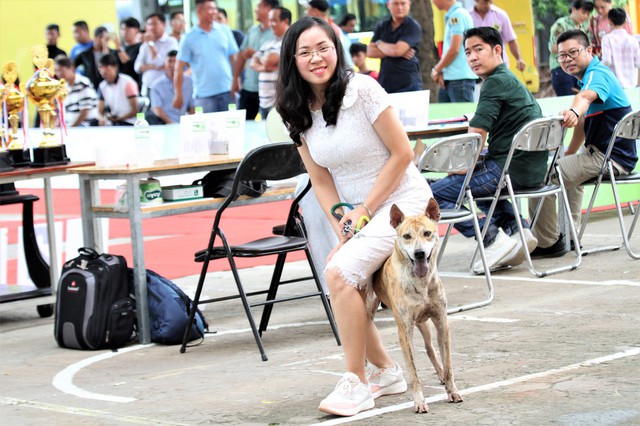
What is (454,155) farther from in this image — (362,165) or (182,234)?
(182,234)

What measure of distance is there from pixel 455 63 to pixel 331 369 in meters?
7.31

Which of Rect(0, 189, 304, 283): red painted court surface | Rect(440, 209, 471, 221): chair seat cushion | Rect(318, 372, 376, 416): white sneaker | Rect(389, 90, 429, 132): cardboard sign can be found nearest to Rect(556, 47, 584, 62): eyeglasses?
Rect(389, 90, 429, 132): cardboard sign

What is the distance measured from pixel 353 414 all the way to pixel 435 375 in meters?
0.79

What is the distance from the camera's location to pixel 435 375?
5.50m

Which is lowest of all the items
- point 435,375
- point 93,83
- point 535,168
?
point 435,375

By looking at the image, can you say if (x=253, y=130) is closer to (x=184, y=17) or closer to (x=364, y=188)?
(x=184, y=17)

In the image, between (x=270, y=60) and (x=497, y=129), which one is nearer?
(x=497, y=129)

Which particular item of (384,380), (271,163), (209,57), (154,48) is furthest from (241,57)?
(384,380)

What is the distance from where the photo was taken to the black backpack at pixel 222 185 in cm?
716

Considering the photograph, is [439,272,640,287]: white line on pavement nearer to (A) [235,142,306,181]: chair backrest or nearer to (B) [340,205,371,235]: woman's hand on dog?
(A) [235,142,306,181]: chair backrest

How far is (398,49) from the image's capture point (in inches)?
520

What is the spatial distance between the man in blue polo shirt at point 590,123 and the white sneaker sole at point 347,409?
4360 millimetres

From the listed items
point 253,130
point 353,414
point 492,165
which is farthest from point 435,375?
point 253,130

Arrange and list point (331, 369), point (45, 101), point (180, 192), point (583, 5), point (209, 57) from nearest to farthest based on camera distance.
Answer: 1. point (331, 369)
2. point (180, 192)
3. point (45, 101)
4. point (583, 5)
5. point (209, 57)
